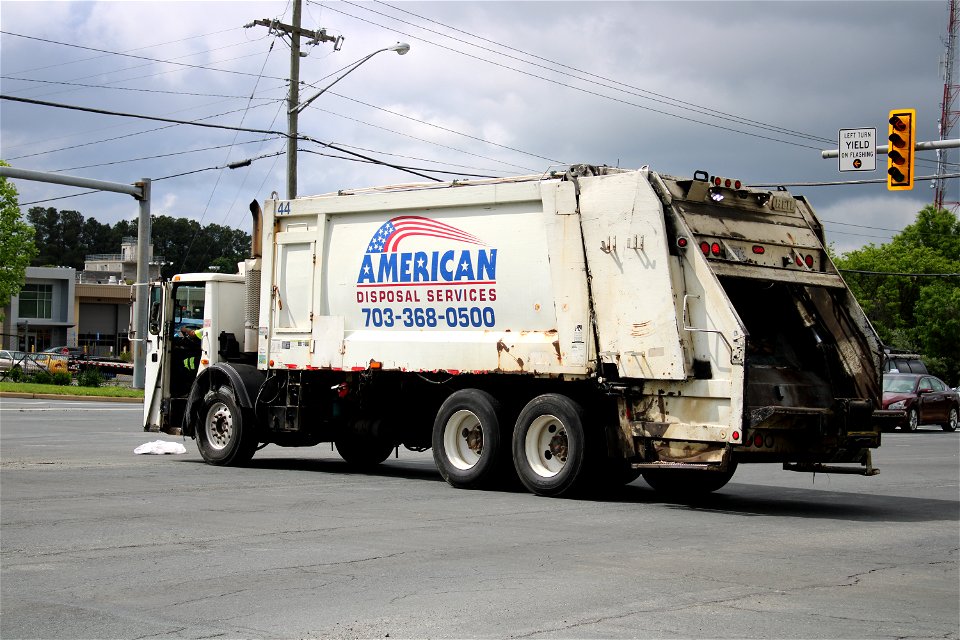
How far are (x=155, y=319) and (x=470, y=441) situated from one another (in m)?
5.86

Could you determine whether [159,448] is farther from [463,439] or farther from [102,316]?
[102,316]

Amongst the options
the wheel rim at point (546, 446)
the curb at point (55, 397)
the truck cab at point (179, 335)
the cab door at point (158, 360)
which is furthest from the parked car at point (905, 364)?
the wheel rim at point (546, 446)

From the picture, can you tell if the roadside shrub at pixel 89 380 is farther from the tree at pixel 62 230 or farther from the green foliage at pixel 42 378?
the tree at pixel 62 230

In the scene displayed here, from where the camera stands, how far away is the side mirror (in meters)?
17.2

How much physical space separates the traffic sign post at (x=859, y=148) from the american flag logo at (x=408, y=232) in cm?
1151

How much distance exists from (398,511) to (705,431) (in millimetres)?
3058

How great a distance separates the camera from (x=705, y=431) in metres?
11.6

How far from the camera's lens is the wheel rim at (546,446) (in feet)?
41.8

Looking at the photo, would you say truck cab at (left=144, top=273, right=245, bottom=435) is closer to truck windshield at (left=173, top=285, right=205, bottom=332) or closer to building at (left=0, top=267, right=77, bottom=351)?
truck windshield at (left=173, top=285, right=205, bottom=332)

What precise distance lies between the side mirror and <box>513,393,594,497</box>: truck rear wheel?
6.66m


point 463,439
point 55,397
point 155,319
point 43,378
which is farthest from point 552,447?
point 43,378

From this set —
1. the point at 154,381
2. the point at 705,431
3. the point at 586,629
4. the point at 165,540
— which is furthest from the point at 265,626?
the point at 154,381

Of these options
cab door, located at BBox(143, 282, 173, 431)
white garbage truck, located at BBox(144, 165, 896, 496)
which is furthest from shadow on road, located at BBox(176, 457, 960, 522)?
cab door, located at BBox(143, 282, 173, 431)

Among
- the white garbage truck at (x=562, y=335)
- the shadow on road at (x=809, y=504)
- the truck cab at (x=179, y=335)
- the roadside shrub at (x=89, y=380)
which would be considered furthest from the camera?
the roadside shrub at (x=89, y=380)
